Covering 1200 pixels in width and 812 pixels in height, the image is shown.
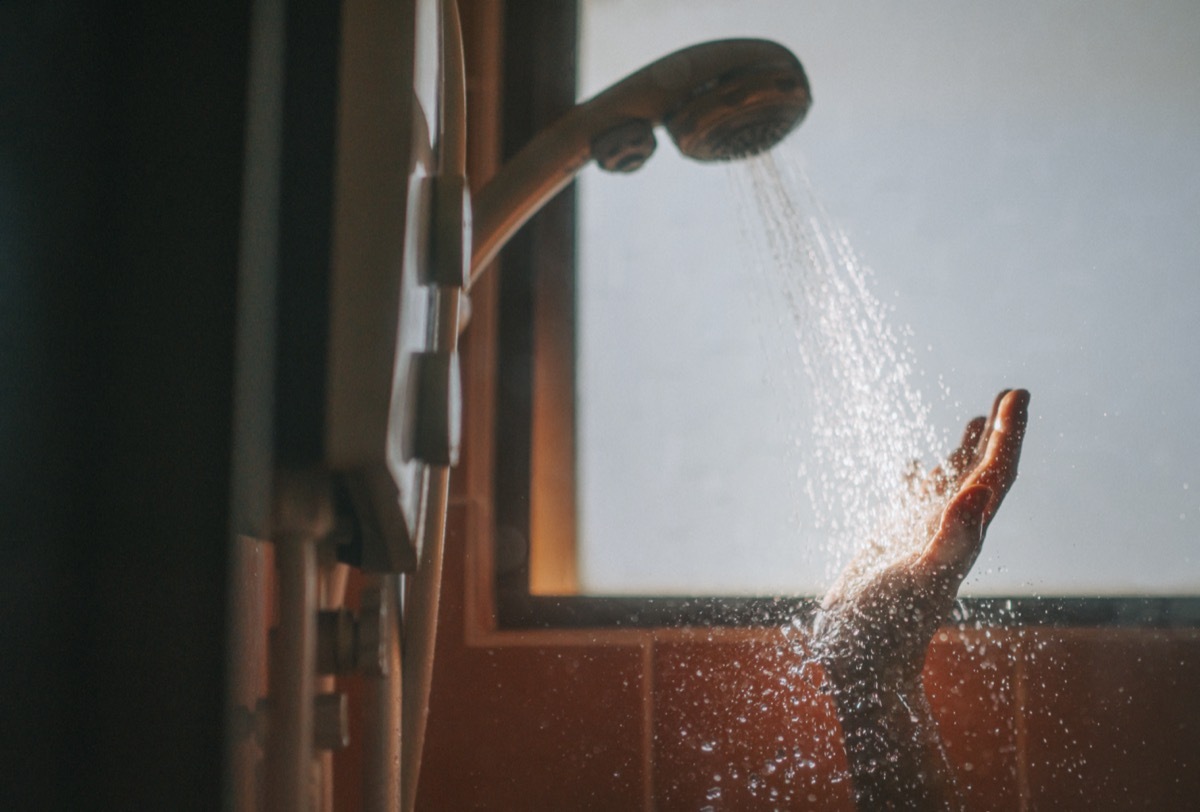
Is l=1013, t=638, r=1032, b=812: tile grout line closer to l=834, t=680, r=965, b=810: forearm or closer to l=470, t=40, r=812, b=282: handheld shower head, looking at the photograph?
l=834, t=680, r=965, b=810: forearm

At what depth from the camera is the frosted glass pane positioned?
587 millimetres

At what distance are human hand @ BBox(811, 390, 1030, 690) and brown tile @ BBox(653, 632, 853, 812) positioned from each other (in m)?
0.04

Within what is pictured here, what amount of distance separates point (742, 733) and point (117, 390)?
1.63 ft

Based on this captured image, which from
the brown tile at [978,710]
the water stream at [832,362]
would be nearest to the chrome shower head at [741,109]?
the water stream at [832,362]

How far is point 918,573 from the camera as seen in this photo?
0.51m

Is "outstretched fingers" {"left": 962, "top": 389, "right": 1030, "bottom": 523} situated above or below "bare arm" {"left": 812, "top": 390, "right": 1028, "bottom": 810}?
above

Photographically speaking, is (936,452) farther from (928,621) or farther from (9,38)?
(9,38)

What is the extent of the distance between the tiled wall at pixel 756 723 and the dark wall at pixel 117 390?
411mm

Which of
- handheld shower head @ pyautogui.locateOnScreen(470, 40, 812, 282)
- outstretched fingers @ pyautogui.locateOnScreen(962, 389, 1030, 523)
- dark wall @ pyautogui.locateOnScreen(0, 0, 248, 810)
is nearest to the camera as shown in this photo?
dark wall @ pyautogui.locateOnScreen(0, 0, 248, 810)

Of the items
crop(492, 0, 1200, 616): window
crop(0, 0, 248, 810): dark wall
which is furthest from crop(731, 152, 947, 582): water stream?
crop(0, 0, 248, 810): dark wall

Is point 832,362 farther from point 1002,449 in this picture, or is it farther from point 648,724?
point 648,724

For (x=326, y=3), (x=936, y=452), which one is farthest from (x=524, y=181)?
(x=936, y=452)

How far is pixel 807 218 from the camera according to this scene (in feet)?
2.03

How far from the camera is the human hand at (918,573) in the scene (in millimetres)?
500
